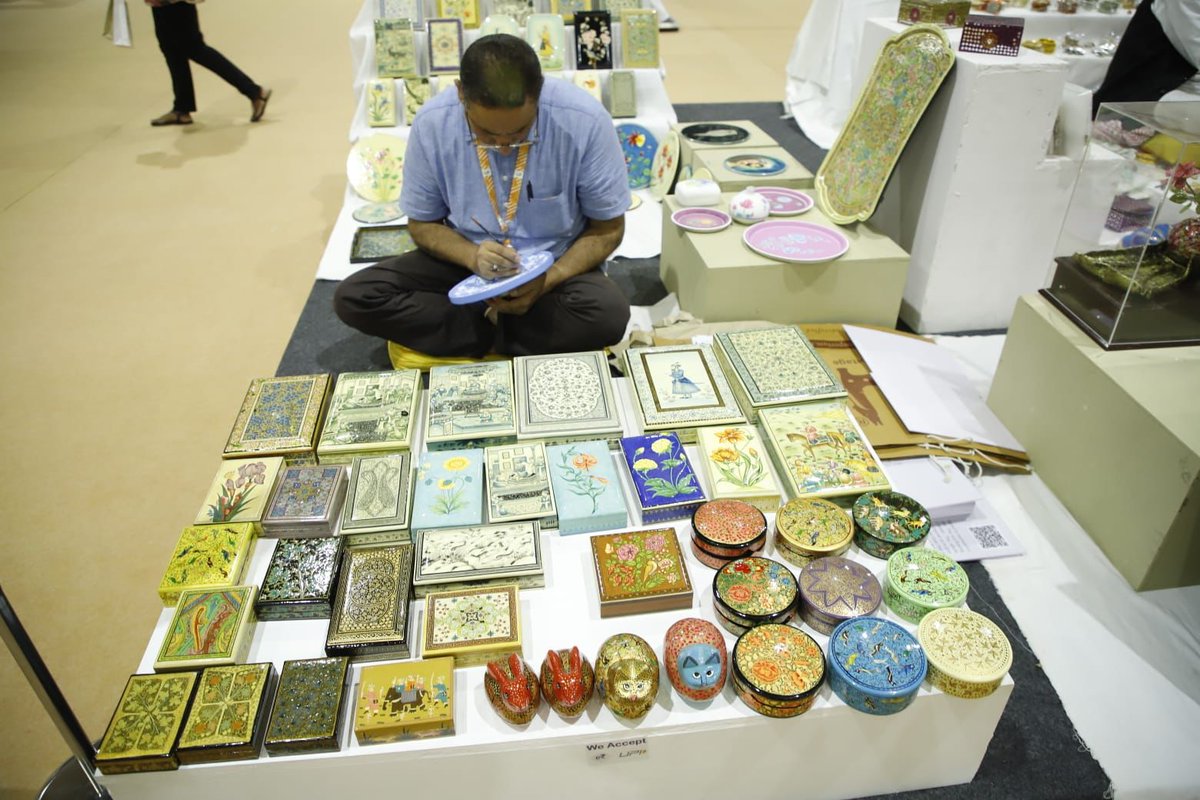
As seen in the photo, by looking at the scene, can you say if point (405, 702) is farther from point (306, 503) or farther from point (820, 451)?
point (820, 451)

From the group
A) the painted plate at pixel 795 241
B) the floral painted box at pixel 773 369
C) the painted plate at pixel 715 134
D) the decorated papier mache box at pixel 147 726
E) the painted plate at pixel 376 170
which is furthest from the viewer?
the painted plate at pixel 376 170

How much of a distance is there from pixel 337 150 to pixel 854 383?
3.67 meters

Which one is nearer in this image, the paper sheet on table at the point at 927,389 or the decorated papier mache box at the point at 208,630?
the decorated papier mache box at the point at 208,630

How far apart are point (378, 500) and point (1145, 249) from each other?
1995 millimetres

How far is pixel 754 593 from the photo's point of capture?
1341 millimetres

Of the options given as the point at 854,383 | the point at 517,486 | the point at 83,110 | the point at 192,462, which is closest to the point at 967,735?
the point at 517,486

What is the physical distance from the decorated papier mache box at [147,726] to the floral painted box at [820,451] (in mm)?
1159

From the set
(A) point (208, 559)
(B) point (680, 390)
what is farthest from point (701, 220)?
(A) point (208, 559)

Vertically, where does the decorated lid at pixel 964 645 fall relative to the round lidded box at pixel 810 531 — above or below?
below

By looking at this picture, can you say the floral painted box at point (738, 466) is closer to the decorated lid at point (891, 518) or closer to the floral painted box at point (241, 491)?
the decorated lid at point (891, 518)

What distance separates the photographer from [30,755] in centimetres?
156

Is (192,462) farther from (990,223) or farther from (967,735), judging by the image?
(990,223)

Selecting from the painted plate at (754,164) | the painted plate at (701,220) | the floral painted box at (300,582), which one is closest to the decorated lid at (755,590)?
the floral painted box at (300,582)

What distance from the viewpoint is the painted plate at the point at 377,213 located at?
11.5 ft
